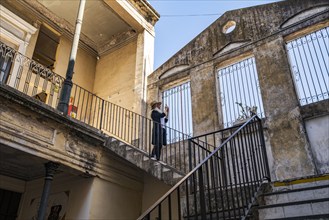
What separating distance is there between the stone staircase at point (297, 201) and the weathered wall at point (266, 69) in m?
3.00

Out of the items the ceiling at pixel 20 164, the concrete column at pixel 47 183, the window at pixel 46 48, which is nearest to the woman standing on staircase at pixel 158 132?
the concrete column at pixel 47 183

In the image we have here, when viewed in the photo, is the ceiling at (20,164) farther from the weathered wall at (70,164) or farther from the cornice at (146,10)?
the cornice at (146,10)

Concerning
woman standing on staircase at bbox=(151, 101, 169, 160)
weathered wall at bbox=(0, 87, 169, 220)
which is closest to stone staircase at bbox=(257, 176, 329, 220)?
woman standing on staircase at bbox=(151, 101, 169, 160)

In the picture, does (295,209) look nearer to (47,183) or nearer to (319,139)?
(319,139)

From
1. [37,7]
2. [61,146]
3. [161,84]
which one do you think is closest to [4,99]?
[61,146]

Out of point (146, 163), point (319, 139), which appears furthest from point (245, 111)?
point (146, 163)

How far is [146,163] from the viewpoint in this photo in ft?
22.3

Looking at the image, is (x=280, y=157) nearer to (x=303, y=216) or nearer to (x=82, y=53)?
(x=303, y=216)

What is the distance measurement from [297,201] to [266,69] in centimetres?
544

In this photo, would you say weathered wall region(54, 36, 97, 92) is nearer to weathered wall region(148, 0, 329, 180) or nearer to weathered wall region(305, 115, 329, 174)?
weathered wall region(148, 0, 329, 180)

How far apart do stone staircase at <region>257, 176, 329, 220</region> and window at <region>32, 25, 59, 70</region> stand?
9.80 m

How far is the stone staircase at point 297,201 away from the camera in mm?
3523

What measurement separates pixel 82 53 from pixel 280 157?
9402 millimetres

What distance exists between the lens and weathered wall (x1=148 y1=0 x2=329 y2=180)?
23.9ft
